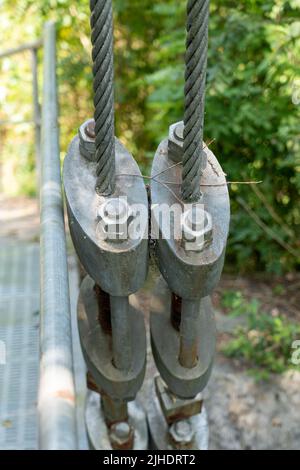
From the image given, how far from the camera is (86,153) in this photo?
53.7 inches

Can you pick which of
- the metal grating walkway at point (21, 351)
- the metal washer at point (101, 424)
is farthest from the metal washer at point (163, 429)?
the metal grating walkway at point (21, 351)

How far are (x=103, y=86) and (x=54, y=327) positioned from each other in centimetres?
52

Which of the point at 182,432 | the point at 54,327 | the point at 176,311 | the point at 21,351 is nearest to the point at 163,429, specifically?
the point at 182,432

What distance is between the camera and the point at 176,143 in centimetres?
135

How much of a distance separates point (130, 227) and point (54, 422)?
0.54 metres

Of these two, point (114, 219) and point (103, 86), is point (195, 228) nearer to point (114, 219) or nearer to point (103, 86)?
point (114, 219)

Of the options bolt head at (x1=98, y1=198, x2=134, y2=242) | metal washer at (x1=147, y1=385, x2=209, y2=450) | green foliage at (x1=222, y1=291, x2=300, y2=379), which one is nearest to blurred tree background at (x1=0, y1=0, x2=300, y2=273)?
green foliage at (x1=222, y1=291, x2=300, y2=379)

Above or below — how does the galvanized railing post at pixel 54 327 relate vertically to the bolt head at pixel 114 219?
below

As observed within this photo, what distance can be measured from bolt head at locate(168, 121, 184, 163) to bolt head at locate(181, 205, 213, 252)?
0.21 m

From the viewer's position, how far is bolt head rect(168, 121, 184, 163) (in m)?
1.34

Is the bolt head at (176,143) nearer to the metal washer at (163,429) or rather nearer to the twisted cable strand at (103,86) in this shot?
the twisted cable strand at (103,86)

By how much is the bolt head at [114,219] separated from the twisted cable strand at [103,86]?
10cm

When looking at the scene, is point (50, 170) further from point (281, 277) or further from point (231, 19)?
point (281, 277)

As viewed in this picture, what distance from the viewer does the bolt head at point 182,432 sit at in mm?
1699
